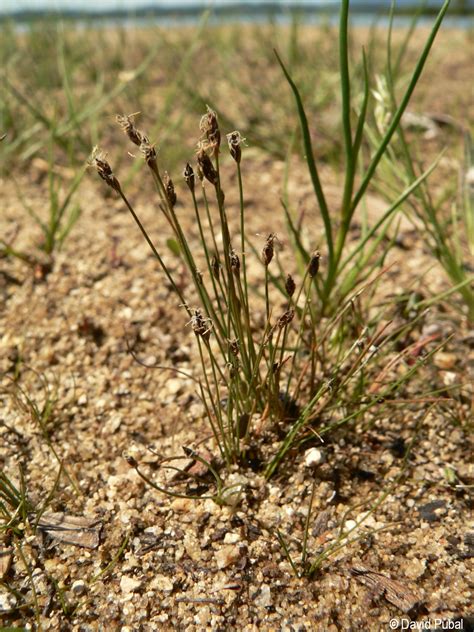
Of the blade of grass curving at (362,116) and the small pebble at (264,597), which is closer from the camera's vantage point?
the small pebble at (264,597)

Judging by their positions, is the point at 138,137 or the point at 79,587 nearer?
the point at 138,137

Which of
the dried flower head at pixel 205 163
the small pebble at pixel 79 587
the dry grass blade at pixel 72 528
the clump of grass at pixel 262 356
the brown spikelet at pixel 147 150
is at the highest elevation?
the brown spikelet at pixel 147 150

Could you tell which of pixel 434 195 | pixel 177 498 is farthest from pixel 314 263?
pixel 434 195

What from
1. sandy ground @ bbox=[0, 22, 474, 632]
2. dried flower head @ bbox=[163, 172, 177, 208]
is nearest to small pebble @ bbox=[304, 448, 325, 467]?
sandy ground @ bbox=[0, 22, 474, 632]

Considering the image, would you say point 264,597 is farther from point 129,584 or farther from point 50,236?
point 50,236

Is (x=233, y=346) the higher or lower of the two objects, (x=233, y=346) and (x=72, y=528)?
the higher

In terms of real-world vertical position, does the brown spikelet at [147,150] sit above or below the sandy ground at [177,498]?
above

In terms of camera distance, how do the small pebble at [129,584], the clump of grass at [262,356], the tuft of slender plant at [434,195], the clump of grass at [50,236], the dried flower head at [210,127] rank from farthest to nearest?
1. the clump of grass at [50,236]
2. the tuft of slender plant at [434,195]
3. the small pebble at [129,584]
4. the clump of grass at [262,356]
5. the dried flower head at [210,127]

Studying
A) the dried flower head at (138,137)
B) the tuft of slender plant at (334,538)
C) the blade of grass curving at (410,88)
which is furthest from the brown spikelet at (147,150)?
the tuft of slender plant at (334,538)

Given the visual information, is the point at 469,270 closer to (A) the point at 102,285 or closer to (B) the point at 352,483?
(B) the point at 352,483

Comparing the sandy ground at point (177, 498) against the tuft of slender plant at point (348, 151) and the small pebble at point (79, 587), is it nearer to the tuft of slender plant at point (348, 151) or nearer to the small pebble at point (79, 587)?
the small pebble at point (79, 587)

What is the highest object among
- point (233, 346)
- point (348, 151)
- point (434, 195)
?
point (348, 151)

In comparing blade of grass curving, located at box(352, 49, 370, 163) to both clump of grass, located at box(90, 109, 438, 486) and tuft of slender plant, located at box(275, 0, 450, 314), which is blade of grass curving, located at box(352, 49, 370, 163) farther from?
clump of grass, located at box(90, 109, 438, 486)
